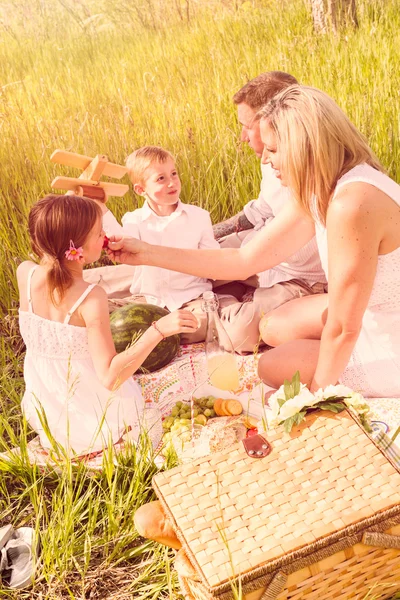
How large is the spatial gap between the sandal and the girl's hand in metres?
1.00

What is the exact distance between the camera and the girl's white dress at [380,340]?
3045 millimetres

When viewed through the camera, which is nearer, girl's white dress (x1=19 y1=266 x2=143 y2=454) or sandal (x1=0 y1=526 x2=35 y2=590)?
sandal (x1=0 y1=526 x2=35 y2=590)

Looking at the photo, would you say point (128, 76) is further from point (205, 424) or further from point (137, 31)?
point (205, 424)

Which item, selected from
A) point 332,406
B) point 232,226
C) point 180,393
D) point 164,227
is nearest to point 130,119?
point 232,226

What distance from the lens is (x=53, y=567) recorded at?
8.46ft

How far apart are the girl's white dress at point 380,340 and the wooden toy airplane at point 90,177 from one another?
111cm

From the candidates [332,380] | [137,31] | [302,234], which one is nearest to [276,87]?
[302,234]

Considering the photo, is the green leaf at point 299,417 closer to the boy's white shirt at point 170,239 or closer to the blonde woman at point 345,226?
the blonde woman at point 345,226

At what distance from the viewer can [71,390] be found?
3229 millimetres

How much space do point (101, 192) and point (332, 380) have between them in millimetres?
1557

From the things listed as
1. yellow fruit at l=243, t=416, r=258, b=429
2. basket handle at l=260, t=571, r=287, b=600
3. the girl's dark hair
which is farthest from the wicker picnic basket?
the girl's dark hair

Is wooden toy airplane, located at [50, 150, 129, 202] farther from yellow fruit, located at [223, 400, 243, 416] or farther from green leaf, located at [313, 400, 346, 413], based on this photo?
green leaf, located at [313, 400, 346, 413]

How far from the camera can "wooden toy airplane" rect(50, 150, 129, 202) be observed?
3410 millimetres

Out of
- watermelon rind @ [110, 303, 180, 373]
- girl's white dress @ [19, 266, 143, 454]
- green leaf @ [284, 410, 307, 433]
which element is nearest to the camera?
green leaf @ [284, 410, 307, 433]
